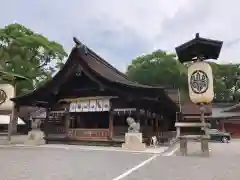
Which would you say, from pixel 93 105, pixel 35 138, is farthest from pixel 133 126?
pixel 35 138

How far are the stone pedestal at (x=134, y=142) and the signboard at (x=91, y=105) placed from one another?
2.81 metres

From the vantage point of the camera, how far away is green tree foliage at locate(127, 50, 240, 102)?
4984 cm

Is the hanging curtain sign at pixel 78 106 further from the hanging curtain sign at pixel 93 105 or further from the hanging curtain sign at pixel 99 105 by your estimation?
the hanging curtain sign at pixel 99 105

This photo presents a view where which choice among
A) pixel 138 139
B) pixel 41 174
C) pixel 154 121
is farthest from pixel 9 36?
pixel 41 174

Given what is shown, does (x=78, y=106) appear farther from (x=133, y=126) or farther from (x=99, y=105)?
(x=133, y=126)

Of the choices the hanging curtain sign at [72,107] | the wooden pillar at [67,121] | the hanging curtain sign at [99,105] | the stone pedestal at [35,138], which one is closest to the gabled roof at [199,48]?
the hanging curtain sign at [99,105]

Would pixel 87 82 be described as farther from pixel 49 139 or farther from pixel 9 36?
pixel 9 36

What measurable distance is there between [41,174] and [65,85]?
12920 mm

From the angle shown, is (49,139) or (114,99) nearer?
(114,99)

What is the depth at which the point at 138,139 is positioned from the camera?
1616 centimetres

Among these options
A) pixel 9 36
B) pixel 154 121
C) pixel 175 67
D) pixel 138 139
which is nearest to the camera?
pixel 138 139

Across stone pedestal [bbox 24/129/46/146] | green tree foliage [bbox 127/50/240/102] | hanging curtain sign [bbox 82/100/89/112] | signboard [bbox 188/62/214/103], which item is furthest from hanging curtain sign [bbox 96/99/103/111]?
green tree foliage [bbox 127/50/240/102]

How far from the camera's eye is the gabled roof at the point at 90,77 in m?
17.2

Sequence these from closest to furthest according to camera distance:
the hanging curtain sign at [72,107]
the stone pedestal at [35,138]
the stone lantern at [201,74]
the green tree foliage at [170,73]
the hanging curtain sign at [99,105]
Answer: the stone lantern at [201,74] → the hanging curtain sign at [99,105] → the stone pedestal at [35,138] → the hanging curtain sign at [72,107] → the green tree foliage at [170,73]
